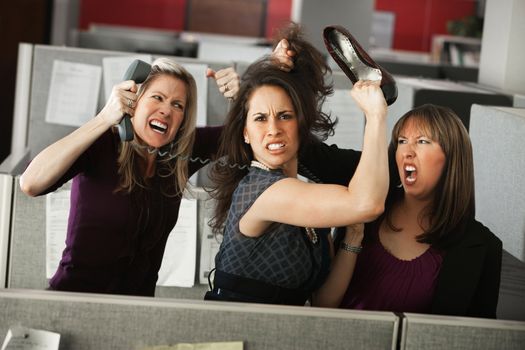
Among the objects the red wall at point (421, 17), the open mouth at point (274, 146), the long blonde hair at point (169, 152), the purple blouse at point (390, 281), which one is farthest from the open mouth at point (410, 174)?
the red wall at point (421, 17)

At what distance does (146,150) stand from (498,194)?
2.22ft

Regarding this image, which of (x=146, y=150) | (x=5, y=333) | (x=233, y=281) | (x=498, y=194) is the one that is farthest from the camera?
(x=498, y=194)

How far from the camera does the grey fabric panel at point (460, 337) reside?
1188 mm

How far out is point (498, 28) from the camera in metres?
2.62

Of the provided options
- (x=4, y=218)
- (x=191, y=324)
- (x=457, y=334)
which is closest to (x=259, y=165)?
(x=191, y=324)

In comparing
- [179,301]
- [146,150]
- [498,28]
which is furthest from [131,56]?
[179,301]

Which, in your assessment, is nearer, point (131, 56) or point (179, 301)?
point (179, 301)

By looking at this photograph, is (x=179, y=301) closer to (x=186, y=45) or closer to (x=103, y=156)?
(x=103, y=156)

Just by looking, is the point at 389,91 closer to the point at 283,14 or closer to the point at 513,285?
the point at 513,285

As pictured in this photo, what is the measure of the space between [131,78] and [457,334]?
2.27ft

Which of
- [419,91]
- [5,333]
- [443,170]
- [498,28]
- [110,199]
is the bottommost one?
[5,333]

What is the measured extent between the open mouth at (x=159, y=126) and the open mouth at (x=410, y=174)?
43cm

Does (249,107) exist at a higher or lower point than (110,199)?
higher

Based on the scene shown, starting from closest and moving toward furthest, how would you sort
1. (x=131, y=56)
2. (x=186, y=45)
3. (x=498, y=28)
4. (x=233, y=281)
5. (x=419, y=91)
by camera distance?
1. (x=233, y=281)
2. (x=419, y=91)
3. (x=498, y=28)
4. (x=131, y=56)
5. (x=186, y=45)
